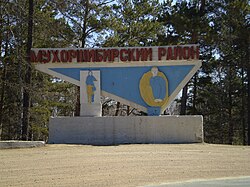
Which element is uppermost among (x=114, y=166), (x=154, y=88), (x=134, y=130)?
(x=154, y=88)

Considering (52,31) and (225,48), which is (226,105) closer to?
(225,48)

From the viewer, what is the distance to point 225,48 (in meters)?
39.7

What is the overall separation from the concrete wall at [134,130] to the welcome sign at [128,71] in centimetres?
98

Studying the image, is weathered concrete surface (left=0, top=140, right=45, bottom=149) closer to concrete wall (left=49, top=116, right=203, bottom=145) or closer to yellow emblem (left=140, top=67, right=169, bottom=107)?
concrete wall (left=49, top=116, right=203, bottom=145)

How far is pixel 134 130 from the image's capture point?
70.4 feet

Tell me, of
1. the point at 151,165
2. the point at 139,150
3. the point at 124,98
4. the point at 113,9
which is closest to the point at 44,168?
the point at 151,165

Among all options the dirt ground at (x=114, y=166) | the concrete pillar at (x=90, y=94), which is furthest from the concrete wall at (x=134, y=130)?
the dirt ground at (x=114, y=166)

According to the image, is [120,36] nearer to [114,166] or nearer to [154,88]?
[154,88]

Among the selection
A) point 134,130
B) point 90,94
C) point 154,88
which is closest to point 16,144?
point 90,94

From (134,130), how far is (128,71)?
3.24 m

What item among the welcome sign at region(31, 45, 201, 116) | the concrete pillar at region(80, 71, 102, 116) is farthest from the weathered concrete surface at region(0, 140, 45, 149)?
the welcome sign at region(31, 45, 201, 116)

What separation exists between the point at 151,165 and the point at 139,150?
4304mm

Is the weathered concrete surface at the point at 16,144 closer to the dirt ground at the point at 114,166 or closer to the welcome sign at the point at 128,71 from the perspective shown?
the dirt ground at the point at 114,166

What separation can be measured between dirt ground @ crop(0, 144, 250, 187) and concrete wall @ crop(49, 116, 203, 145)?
392cm
